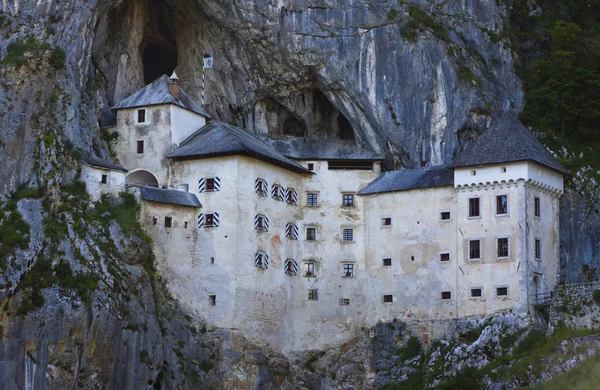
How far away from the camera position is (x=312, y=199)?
93.6m

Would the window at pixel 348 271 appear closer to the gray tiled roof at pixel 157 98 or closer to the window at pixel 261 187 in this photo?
the window at pixel 261 187

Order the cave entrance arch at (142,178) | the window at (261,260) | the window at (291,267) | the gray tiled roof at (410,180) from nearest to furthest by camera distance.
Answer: the window at (261,260) → the gray tiled roof at (410,180) → the window at (291,267) → the cave entrance arch at (142,178)

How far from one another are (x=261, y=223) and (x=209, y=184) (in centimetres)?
440

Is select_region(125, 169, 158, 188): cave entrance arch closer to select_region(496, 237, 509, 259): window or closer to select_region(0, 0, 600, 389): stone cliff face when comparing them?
select_region(0, 0, 600, 389): stone cliff face

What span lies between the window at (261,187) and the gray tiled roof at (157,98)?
25.5 feet

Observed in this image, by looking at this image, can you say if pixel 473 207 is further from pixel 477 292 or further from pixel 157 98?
pixel 157 98

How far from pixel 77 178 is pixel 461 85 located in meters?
28.6

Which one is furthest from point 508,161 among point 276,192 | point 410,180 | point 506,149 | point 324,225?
point 276,192

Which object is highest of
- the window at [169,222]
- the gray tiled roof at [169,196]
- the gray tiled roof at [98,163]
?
the gray tiled roof at [98,163]

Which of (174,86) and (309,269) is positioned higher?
(174,86)

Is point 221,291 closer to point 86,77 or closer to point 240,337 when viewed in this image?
point 240,337

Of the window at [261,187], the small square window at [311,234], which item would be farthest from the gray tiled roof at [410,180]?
the window at [261,187]

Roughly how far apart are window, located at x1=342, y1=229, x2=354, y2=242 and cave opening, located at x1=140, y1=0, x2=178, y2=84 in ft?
68.4

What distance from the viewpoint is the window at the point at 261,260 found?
88.3m
